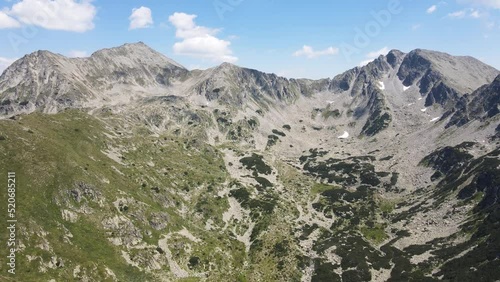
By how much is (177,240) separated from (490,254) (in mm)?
99532

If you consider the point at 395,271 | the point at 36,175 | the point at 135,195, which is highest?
the point at 36,175

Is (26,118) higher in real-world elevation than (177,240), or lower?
higher

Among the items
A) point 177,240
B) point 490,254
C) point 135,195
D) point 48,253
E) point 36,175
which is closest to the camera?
point 48,253

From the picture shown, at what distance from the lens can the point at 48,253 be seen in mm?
96812

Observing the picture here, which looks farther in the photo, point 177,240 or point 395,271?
point 177,240

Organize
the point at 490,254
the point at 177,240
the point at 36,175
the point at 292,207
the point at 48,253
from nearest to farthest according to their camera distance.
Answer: the point at 48,253 → the point at 490,254 → the point at 36,175 → the point at 177,240 → the point at 292,207

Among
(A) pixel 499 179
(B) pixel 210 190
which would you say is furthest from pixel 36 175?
(A) pixel 499 179

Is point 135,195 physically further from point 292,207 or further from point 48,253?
point 292,207

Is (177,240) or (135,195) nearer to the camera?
(177,240)

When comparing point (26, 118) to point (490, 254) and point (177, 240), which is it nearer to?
point (177, 240)

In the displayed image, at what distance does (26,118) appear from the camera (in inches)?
6270

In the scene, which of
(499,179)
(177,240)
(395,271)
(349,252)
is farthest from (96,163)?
(499,179)

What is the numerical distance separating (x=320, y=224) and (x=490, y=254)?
73032 millimetres

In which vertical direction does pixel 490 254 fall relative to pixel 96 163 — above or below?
below
